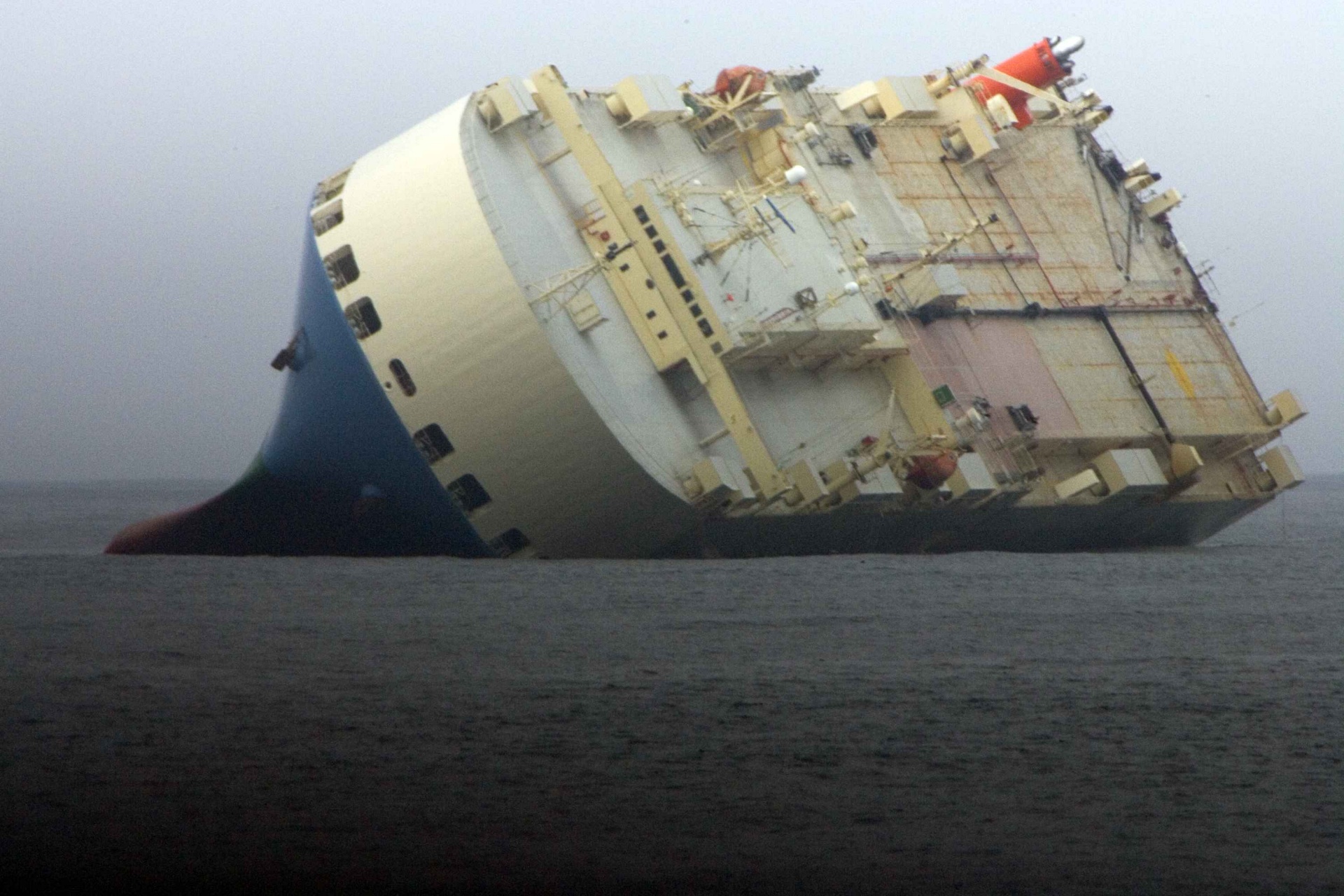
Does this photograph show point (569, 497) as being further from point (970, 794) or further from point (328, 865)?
point (328, 865)

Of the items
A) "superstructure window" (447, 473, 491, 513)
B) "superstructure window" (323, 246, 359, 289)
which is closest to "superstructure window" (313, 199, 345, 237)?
"superstructure window" (323, 246, 359, 289)

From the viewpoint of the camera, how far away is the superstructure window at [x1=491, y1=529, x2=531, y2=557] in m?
21.2

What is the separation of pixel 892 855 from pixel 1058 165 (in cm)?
2043

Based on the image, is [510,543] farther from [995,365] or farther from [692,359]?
[995,365]

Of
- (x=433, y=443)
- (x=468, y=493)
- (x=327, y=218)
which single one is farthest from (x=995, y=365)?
(x=327, y=218)

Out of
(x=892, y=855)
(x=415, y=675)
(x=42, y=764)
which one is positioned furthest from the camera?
(x=415, y=675)

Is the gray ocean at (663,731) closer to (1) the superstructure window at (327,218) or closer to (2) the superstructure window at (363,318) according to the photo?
(2) the superstructure window at (363,318)

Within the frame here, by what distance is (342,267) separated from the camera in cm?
2161

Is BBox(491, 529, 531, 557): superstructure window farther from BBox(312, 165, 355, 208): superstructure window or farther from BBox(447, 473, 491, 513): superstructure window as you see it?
BBox(312, 165, 355, 208): superstructure window

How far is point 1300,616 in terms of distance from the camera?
21.3m

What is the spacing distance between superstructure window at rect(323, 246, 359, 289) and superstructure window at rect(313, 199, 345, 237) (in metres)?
0.53

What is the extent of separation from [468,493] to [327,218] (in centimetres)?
371

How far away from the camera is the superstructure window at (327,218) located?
22.1 meters

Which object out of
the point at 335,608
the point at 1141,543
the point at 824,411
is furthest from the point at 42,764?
the point at 1141,543
